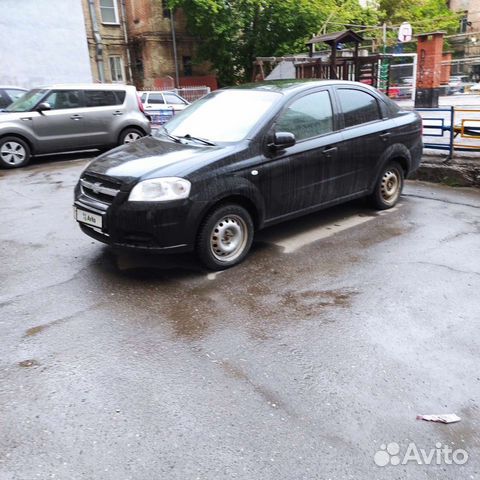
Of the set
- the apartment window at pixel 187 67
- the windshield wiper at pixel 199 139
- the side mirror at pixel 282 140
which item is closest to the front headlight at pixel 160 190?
the windshield wiper at pixel 199 139

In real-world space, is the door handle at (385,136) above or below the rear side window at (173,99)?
below

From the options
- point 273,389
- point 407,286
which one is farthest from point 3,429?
point 407,286

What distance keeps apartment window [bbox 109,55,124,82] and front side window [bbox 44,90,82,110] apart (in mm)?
15846

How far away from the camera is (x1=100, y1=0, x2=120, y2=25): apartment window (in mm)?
24969

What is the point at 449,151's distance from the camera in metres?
8.55

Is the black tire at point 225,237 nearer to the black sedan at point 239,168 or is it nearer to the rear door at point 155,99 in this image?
the black sedan at point 239,168

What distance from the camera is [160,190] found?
4477 millimetres

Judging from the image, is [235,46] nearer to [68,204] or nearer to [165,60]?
[165,60]

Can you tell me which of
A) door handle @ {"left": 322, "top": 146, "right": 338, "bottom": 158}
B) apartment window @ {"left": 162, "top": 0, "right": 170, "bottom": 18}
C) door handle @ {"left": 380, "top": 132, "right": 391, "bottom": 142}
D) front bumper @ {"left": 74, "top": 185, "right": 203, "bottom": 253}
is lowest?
front bumper @ {"left": 74, "top": 185, "right": 203, "bottom": 253}

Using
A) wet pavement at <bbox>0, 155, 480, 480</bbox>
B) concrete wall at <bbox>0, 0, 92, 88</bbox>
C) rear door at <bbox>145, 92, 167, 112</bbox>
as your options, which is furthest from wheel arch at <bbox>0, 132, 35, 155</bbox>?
concrete wall at <bbox>0, 0, 92, 88</bbox>

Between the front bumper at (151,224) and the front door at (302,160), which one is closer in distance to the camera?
the front bumper at (151,224)

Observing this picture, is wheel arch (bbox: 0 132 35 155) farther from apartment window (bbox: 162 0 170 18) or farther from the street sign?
apartment window (bbox: 162 0 170 18)

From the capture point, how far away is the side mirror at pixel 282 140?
498cm

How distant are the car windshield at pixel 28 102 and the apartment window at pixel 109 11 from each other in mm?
15946
